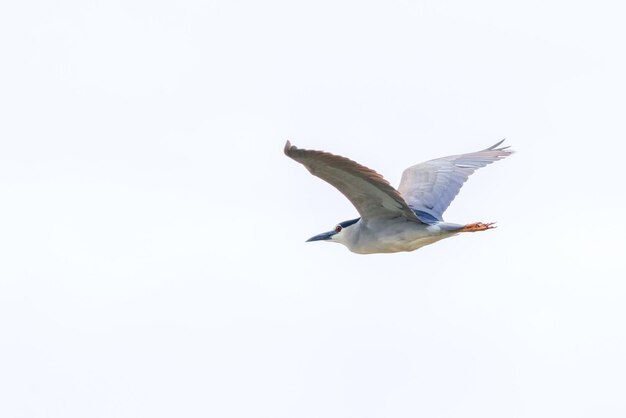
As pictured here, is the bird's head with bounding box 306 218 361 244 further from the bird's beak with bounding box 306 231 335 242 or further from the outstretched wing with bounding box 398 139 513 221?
the outstretched wing with bounding box 398 139 513 221

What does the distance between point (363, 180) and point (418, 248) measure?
6.92ft

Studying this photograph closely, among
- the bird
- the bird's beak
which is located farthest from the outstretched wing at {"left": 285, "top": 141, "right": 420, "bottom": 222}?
the bird's beak

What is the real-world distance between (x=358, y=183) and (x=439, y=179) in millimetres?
3359

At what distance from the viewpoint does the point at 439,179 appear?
18.4m

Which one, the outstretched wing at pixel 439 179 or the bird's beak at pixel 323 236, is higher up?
the outstretched wing at pixel 439 179

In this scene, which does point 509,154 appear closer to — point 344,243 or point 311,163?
point 344,243

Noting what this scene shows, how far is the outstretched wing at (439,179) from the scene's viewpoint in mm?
17750

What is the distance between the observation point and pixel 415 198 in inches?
703

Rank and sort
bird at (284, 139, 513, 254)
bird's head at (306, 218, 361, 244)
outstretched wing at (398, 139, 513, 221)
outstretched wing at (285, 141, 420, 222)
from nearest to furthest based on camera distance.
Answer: outstretched wing at (285, 141, 420, 222) < bird at (284, 139, 513, 254) < bird's head at (306, 218, 361, 244) < outstretched wing at (398, 139, 513, 221)

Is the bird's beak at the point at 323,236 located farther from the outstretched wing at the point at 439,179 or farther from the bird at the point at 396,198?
the outstretched wing at the point at 439,179

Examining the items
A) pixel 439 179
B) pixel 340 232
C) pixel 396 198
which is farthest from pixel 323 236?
pixel 396 198

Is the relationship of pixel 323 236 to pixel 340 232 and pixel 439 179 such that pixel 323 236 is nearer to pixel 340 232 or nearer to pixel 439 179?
pixel 340 232

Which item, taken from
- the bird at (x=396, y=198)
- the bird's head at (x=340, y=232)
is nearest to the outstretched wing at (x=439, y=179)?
the bird at (x=396, y=198)

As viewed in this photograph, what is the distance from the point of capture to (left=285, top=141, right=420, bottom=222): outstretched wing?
14.0 meters
